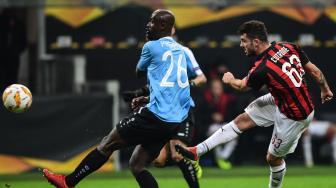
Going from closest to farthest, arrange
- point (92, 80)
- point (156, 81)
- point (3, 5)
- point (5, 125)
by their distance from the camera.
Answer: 1. point (156, 81)
2. point (5, 125)
3. point (3, 5)
4. point (92, 80)

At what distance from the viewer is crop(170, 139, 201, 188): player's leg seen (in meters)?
10.9

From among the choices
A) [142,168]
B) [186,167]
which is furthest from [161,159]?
[142,168]

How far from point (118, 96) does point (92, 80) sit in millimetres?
1099

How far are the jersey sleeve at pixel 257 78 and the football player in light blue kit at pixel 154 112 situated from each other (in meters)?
0.72

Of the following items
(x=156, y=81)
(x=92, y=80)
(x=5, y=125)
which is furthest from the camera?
(x=92, y=80)

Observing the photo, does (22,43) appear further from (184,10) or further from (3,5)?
(184,10)

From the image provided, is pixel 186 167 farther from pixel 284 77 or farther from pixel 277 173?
pixel 284 77

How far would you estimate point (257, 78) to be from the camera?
376 inches

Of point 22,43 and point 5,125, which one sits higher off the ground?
point 22,43

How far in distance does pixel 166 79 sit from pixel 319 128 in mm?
8642

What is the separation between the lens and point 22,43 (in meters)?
16.9

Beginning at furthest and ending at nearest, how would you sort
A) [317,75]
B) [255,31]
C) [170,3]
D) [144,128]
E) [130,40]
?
[130,40]
[170,3]
[317,75]
[255,31]
[144,128]

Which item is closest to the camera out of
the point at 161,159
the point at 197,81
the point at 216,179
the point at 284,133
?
the point at 284,133

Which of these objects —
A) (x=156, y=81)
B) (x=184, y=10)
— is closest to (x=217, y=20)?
(x=184, y=10)
